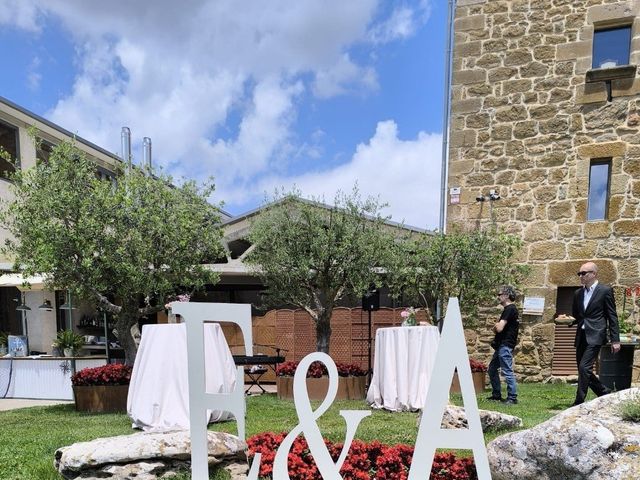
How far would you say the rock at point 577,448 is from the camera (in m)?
2.37

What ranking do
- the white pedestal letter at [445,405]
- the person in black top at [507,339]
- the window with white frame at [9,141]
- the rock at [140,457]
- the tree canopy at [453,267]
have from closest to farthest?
the white pedestal letter at [445,405] → the rock at [140,457] → the person in black top at [507,339] → the tree canopy at [453,267] → the window with white frame at [9,141]

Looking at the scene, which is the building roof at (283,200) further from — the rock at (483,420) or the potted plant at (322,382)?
the rock at (483,420)

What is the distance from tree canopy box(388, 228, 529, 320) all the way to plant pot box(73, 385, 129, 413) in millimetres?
4395

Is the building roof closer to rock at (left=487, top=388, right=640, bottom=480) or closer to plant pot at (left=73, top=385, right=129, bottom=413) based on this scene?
plant pot at (left=73, top=385, right=129, bottom=413)

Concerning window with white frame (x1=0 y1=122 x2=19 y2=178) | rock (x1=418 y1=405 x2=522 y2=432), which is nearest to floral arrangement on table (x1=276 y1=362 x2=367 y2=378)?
rock (x1=418 y1=405 x2=522 y2=432)

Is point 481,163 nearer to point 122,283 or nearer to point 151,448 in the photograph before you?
point 122,283

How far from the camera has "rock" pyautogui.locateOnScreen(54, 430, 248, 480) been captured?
2.76 m

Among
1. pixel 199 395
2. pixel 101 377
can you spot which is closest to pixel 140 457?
pixel 199 395

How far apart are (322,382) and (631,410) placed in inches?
178

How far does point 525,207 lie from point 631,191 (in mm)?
1688

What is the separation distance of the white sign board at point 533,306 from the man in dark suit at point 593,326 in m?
3.25

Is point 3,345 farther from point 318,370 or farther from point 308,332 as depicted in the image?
point 318,370

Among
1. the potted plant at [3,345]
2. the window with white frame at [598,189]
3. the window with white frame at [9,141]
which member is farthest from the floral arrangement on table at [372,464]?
the window with white frame at [9,141]

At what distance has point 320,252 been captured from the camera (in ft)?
23.2
